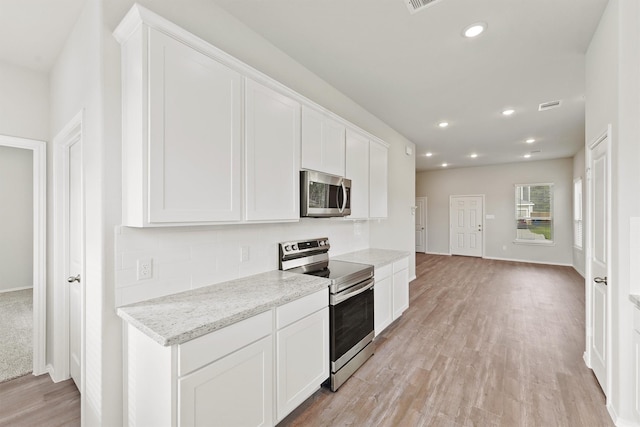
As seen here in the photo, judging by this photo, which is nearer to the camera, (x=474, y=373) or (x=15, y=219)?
(x=474, y=373)

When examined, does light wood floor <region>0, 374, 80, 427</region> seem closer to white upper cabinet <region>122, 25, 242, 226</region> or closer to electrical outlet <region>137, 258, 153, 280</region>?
electrical outlet <region>137, 258, 153, 280</region>

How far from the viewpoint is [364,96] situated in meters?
3.57

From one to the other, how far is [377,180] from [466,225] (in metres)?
6.37

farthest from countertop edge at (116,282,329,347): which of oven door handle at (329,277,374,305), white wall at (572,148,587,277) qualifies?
white wall at (572,148,587,277)

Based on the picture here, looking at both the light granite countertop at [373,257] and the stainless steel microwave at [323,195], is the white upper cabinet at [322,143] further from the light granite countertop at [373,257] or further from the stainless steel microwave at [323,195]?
the light granite countertop at [373,257]

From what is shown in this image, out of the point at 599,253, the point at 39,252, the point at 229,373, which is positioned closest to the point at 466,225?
the point at 599,253

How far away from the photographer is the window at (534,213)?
7543 mm

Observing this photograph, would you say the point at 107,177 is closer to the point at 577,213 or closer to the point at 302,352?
the point at 302,352

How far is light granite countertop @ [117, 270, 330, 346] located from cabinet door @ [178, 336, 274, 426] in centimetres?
20

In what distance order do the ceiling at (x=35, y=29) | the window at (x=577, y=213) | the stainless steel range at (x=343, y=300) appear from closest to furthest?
the ceiling at (x=35, y=29)
the stainless steel range at (x=343, y=300)
the window at (x=577, y=213)

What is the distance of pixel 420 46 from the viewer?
2.49m

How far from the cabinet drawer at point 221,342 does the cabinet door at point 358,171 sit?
1785 mm

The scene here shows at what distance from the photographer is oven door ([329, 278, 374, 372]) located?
2205mm

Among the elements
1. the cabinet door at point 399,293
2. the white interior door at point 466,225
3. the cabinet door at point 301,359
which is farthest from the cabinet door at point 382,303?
the white interior door at point 466,225
